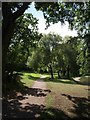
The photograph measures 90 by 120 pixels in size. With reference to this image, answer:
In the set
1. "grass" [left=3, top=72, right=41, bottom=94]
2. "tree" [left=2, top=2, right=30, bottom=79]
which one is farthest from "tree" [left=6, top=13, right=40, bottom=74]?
"tree" [left=2, top=2, right=30, bottom=79]

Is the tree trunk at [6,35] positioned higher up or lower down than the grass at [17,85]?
higher up

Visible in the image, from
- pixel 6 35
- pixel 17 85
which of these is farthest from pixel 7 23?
pixel 17 85

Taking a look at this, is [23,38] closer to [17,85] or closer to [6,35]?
[17,85]

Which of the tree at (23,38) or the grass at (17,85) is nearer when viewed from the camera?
the grass at (17,85)

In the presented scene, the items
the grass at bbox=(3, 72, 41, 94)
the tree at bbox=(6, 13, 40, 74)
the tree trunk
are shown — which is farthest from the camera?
the tree at bbox=(6, 13, 40, 74)

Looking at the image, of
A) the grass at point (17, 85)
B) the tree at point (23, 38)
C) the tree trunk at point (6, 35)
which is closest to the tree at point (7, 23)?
the tree trunk at point (6, 35)

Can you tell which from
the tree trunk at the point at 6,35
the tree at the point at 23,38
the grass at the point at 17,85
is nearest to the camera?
the tree trunk at the point at 6,35

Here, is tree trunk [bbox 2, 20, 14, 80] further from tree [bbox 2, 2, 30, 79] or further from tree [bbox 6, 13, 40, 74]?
tree [bbox 6, 13, 40, 74]

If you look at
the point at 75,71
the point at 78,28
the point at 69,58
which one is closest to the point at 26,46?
the point at 78,28

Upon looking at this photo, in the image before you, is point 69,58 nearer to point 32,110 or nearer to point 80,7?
point 80,7

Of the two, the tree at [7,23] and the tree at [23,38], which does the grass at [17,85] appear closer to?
the tree at [23,38]

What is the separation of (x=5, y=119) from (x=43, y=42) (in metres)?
56.9

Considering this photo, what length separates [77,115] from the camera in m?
12.6

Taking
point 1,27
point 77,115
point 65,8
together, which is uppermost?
point 65,8
